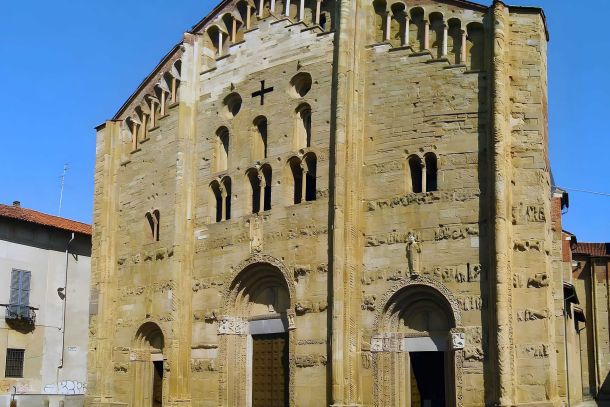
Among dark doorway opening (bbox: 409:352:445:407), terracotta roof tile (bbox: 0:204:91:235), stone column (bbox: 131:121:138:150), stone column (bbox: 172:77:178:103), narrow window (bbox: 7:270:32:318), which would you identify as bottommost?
dark doorway opening (bbox: 409:352:445:407)

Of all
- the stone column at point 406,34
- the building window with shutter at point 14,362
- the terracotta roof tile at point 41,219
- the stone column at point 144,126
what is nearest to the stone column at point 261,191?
the stone column at point 406,34

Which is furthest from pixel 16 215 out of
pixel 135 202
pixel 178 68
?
pixel 178 68

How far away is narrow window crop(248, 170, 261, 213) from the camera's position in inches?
927

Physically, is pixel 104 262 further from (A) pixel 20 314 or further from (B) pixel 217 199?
(A) pixel 20 314

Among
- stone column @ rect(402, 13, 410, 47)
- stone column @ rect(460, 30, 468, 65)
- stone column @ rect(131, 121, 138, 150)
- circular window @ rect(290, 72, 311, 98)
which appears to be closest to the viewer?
stone column @ rect(460, 30, 468, 65)

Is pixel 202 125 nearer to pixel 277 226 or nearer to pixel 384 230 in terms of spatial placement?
pixel 277 226

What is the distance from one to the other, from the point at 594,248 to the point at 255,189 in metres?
25.8

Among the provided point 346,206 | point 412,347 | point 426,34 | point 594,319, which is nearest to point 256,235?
point 346,206

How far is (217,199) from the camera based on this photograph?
81.4ft

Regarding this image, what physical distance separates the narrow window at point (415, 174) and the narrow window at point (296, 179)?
136 inches

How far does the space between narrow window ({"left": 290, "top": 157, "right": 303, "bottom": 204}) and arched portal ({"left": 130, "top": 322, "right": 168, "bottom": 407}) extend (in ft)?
21.2

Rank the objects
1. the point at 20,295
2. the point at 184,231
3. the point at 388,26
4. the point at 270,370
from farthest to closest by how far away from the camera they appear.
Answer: the point at 20,295 < the point at 184,231 < the point at 270,370 < the point at 388,26

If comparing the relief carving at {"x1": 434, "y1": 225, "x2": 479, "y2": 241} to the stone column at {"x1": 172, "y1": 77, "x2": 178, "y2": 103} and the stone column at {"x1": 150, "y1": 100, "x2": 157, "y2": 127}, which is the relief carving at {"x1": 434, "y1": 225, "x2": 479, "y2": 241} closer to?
the stone column at {"x1": 172, "y1": 77, "x2": 178, "y2": 103}

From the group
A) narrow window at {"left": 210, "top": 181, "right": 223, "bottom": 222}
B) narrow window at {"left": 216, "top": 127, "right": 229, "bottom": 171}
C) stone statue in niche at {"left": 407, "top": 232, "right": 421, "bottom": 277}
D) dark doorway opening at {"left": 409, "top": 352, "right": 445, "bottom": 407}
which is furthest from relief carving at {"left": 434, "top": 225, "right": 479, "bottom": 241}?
narrow window at {"left": 216, "top": 127, "right": 229, "bottom": 171}
